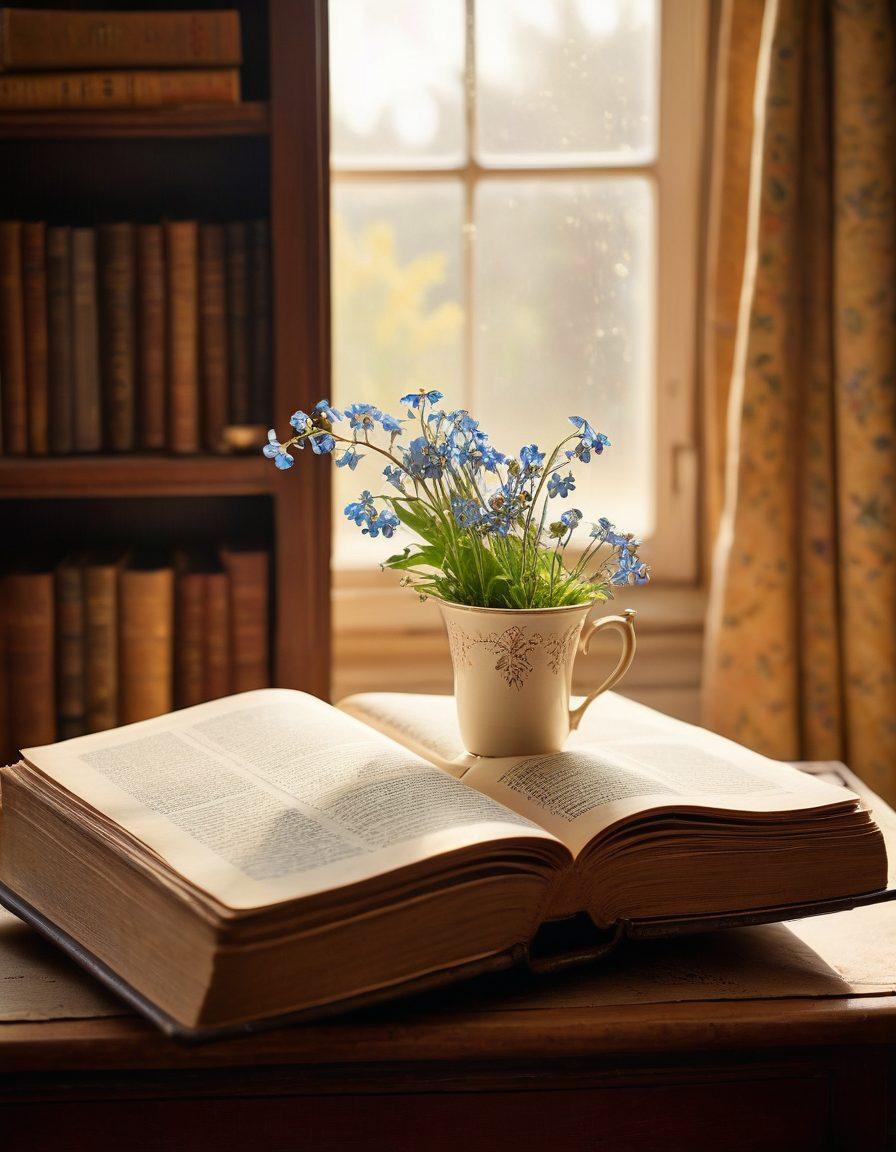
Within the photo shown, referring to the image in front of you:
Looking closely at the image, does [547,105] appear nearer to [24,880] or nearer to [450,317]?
[450,317]

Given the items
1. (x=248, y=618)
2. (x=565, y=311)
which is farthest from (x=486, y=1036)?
(x=565, y=311)

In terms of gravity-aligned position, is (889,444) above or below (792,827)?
above

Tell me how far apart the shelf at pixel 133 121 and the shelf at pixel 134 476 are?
39 cm

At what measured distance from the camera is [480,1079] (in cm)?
74

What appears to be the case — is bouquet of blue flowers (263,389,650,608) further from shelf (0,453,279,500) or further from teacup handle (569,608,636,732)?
shelf (0,453,279,500)

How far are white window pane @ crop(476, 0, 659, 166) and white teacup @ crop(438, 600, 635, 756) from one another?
1.20 metres

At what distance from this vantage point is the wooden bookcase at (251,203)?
4.76 ft

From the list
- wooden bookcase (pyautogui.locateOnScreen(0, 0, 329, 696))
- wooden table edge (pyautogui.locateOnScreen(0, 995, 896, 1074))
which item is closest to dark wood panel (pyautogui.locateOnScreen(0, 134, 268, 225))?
wooden bookcase (pyautogui.locateOnScreen(0, 0, 329, 696))

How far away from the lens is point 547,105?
74.4 inches

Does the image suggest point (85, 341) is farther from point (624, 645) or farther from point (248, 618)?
point (624, 645)

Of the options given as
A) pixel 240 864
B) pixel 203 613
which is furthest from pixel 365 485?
pixel 240 864

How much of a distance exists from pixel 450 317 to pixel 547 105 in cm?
36

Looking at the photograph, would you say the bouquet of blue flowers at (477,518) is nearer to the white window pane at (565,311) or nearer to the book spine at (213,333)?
the book spine at (213,333)

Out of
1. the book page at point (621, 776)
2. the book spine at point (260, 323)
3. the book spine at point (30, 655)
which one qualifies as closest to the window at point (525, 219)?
the book spine at point (260, 323)
